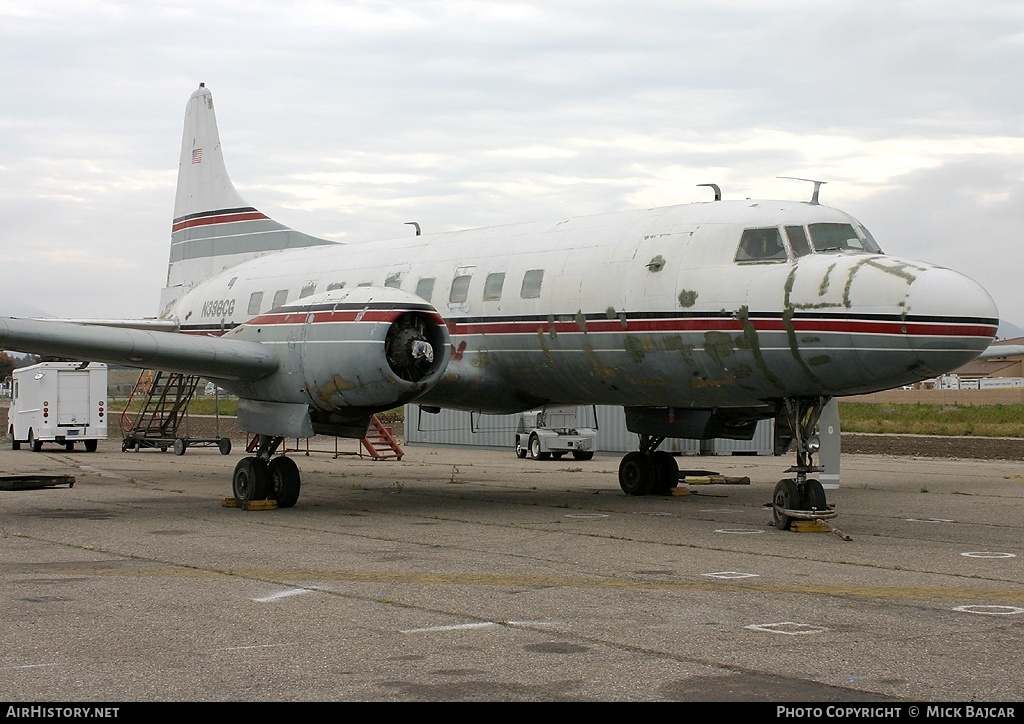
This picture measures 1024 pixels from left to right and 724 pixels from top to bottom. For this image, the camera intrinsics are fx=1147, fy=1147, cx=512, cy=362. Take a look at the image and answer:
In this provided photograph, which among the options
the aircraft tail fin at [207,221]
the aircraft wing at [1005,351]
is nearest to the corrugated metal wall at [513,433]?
the aircraft tail fin at [207,221]

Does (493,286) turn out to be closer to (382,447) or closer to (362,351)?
(362,351)

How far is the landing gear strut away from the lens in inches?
537

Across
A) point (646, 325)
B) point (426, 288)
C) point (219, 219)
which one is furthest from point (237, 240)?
point (646, 325)

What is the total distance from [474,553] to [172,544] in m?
3.45

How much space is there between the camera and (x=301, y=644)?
7.37 metres

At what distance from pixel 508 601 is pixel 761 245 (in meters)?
6.85

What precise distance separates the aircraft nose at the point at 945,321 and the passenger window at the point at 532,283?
218 inches

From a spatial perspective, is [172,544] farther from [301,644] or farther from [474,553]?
[301,644]

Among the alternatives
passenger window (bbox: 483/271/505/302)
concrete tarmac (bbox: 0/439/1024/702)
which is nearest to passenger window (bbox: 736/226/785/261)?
concrete tarmac (bbox: 0/439/1024/702)

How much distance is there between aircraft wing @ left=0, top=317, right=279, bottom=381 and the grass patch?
3273 cm

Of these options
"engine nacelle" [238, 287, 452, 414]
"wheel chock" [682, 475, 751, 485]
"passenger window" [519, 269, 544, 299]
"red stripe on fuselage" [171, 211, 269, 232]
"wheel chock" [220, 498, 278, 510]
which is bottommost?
"wheel chock" [220, 498, 278, 510]

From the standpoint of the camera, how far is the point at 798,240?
1398 cm

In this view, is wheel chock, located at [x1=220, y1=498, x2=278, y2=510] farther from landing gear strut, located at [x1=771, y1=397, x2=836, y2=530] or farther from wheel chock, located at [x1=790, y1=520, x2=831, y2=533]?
wheel chock, located at [x1=790, y1=520, x2=831, y2=533]

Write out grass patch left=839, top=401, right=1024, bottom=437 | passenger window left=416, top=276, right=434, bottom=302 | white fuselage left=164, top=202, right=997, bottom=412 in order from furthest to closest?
grass patch left=839, top=401, right=1024, bottom=437 < passenger window left=416, top=276, right=434, bottom=302 < white fuselage left=164, top=202, right=997, bottom=412
